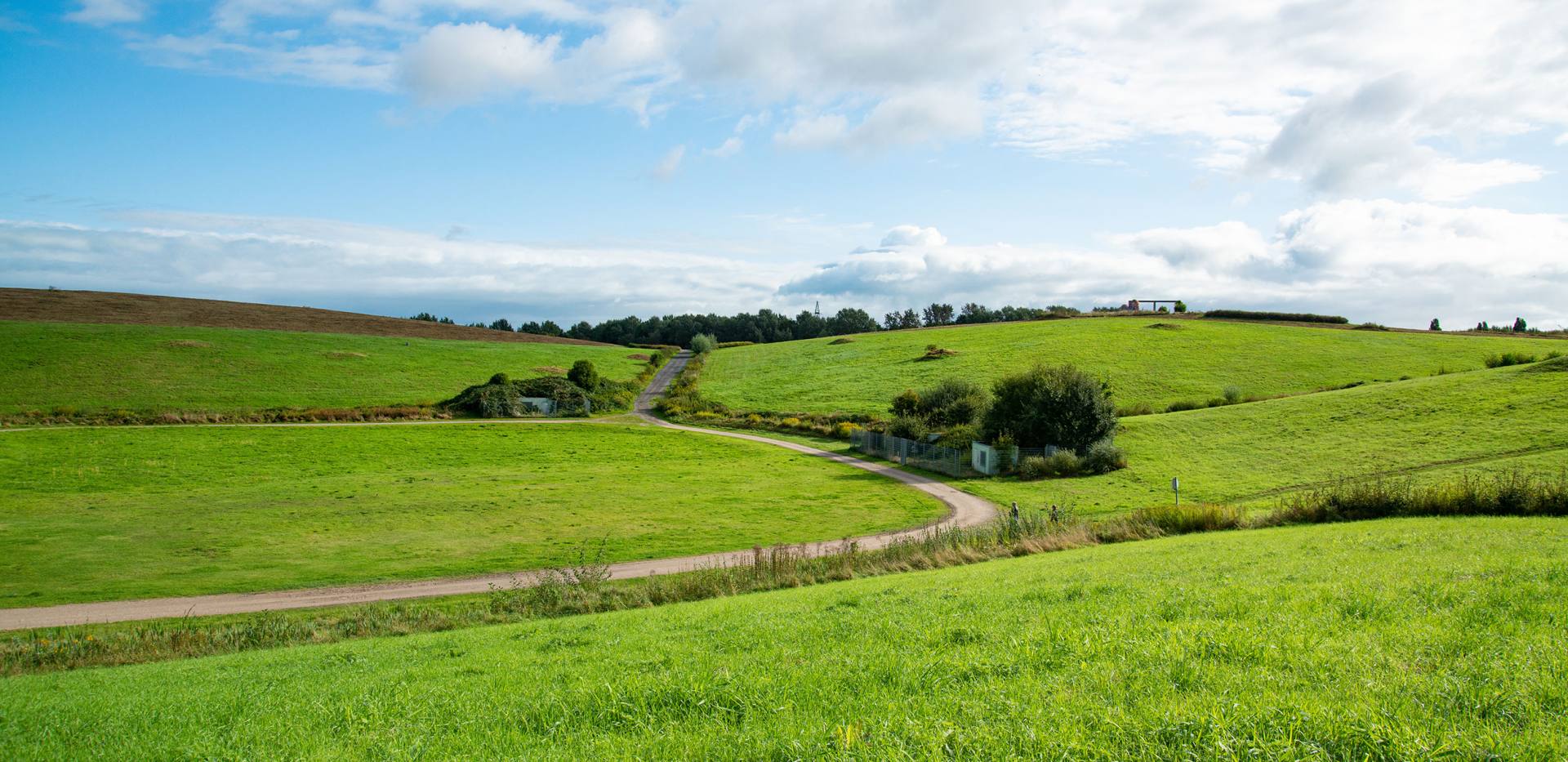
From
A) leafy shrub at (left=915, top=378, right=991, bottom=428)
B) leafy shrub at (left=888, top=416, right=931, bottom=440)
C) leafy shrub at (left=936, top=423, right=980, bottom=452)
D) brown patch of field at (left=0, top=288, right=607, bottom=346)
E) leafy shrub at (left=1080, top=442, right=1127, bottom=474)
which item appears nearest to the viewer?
leafy shrub at (left=1080, top=442, right=1127, bottom=474)

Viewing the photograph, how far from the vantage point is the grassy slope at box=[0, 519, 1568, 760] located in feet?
17.5

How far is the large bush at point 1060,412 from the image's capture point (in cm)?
4556

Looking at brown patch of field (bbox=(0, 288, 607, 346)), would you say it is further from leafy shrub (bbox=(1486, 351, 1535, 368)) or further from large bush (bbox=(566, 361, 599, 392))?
leafy shrub (bbox=(1486, 351, 1535, 368))

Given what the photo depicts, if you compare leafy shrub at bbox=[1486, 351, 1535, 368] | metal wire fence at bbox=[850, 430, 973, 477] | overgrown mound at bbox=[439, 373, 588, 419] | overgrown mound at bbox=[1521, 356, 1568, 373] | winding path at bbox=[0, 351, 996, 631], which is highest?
leafy shrub at bbox=[1486, 351, 1535, 368]

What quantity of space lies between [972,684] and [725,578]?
1353 centimetres

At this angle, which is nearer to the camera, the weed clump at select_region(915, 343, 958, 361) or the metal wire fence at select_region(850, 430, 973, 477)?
the metal wire fence at select_region(850, 430, 973, 477)

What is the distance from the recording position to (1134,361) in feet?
263

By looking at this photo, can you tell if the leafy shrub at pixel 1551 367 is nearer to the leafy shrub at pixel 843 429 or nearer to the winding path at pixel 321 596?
the winding path at pixel 321 596

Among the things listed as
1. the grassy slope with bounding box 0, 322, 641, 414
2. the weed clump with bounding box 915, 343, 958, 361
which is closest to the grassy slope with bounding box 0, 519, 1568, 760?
the grassy slope with bounding box 0, 322, 641, 414

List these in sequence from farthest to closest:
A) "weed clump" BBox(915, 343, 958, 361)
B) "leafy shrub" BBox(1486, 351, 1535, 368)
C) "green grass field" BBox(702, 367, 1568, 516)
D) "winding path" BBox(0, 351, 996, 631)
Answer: "weed clump" BBox(915, 343, 958, 361), "leafy shrub" BBox(1486, 351, 1535, 368), "green grass field" BBox(702, 367, 1568, 516), "winding path" BBox(0, 351, 996, 631)


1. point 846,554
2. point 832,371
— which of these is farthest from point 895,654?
point 832,371

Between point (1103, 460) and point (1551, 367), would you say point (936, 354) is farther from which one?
point (1551, 367)

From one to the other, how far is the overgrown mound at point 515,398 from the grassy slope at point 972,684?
197 feet

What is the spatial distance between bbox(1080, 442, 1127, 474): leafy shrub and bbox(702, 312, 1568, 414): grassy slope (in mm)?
24268
